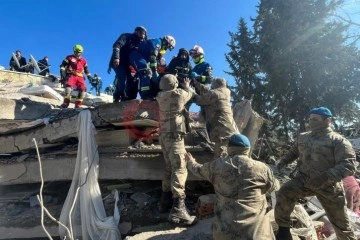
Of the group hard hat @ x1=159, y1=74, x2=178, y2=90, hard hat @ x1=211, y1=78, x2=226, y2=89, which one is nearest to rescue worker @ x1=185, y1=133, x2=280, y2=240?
hard hat @ x1=159, y1=74, x2=178, y2=90

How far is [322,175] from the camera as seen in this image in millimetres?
4055

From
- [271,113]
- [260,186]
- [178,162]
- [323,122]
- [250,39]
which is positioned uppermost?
[250,39]

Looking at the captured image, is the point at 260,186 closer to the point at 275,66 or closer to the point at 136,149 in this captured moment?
the point at 136,149

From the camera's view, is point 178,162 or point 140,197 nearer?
point 178,162

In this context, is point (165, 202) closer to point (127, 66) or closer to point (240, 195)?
point (240, 195)

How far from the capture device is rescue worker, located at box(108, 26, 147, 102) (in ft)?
20.8

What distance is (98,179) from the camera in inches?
233

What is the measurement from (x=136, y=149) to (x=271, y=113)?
36.3 feet

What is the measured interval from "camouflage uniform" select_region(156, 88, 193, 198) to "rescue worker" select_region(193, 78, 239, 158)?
0.42 meters

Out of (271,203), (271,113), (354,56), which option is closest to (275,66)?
(271,113)

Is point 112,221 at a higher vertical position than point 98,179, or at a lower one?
lower

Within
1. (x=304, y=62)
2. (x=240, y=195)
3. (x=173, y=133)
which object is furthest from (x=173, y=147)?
(x=304, y=62)

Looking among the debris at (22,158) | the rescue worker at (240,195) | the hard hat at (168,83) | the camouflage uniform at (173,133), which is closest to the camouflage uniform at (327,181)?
the rescue worker at (240,195)

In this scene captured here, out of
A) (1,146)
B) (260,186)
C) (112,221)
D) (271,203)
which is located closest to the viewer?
(260,186)
